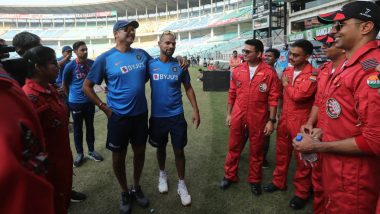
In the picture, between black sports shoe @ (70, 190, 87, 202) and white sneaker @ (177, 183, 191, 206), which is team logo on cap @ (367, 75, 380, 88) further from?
black sports shoe @ (70, 190, 87, 202)

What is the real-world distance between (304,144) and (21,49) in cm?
290

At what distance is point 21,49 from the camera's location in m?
2.79

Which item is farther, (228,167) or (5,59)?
(228,167)

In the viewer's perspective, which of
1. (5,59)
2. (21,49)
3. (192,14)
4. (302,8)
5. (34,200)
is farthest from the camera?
(192,14)

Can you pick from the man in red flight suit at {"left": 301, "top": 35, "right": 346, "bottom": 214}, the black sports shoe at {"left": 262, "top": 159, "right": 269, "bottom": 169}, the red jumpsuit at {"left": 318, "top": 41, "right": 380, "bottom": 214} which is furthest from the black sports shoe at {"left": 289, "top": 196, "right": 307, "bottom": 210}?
the red jumpsuit at {"left": 318, "top": 41, "right": 380, "bottom": 214}

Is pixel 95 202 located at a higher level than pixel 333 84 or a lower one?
lower

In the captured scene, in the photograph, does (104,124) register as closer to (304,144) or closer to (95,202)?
(95,202)

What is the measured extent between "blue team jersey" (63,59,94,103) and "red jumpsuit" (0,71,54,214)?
13.3 ft

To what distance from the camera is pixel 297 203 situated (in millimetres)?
3248

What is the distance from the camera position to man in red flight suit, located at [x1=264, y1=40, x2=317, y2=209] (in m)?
3.27

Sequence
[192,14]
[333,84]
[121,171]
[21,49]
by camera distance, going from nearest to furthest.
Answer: [333,84]
[21,49]
[121,171]
[192,14]

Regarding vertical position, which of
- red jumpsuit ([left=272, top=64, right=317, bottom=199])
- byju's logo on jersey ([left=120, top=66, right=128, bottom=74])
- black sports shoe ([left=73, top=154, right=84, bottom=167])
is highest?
byju's logo on jersey ([left=120, top=66, right=128, bottom=74])

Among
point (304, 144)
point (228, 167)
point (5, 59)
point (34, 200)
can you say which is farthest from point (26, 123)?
point (228, 167)

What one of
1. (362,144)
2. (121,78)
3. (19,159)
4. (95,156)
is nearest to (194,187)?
(121,78)
